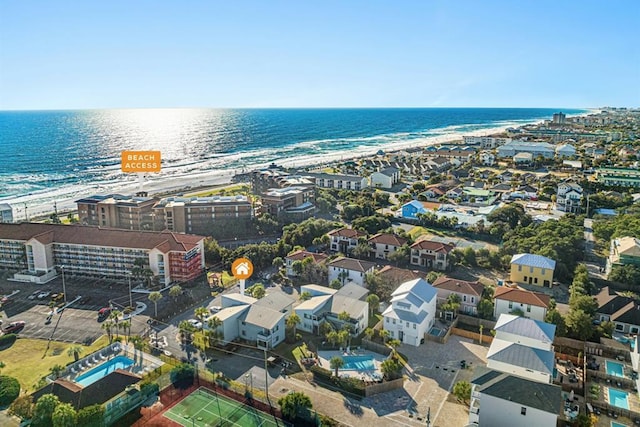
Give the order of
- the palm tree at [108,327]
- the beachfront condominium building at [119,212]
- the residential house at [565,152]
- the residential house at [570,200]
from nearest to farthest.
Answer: the palm tree at [108,327], the beachfront condominium building at [119,212], the residential house at [570,200], the residential house at [565,152]

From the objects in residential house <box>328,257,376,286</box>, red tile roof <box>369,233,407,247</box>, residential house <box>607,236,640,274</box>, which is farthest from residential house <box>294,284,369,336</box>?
residential house <box>607,236,640,274</box>

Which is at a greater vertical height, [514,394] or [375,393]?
[514,394]

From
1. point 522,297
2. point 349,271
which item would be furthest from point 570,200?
point 349,271

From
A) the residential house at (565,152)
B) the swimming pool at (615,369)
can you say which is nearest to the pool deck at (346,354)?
the swimming pool at (615,369)

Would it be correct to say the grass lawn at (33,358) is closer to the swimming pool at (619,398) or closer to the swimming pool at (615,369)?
the swimming pool at (619,398)

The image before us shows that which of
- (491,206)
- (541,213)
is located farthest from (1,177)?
(541,213)

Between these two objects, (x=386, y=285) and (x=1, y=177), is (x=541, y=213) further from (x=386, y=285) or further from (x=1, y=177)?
(x=1, y=177)
